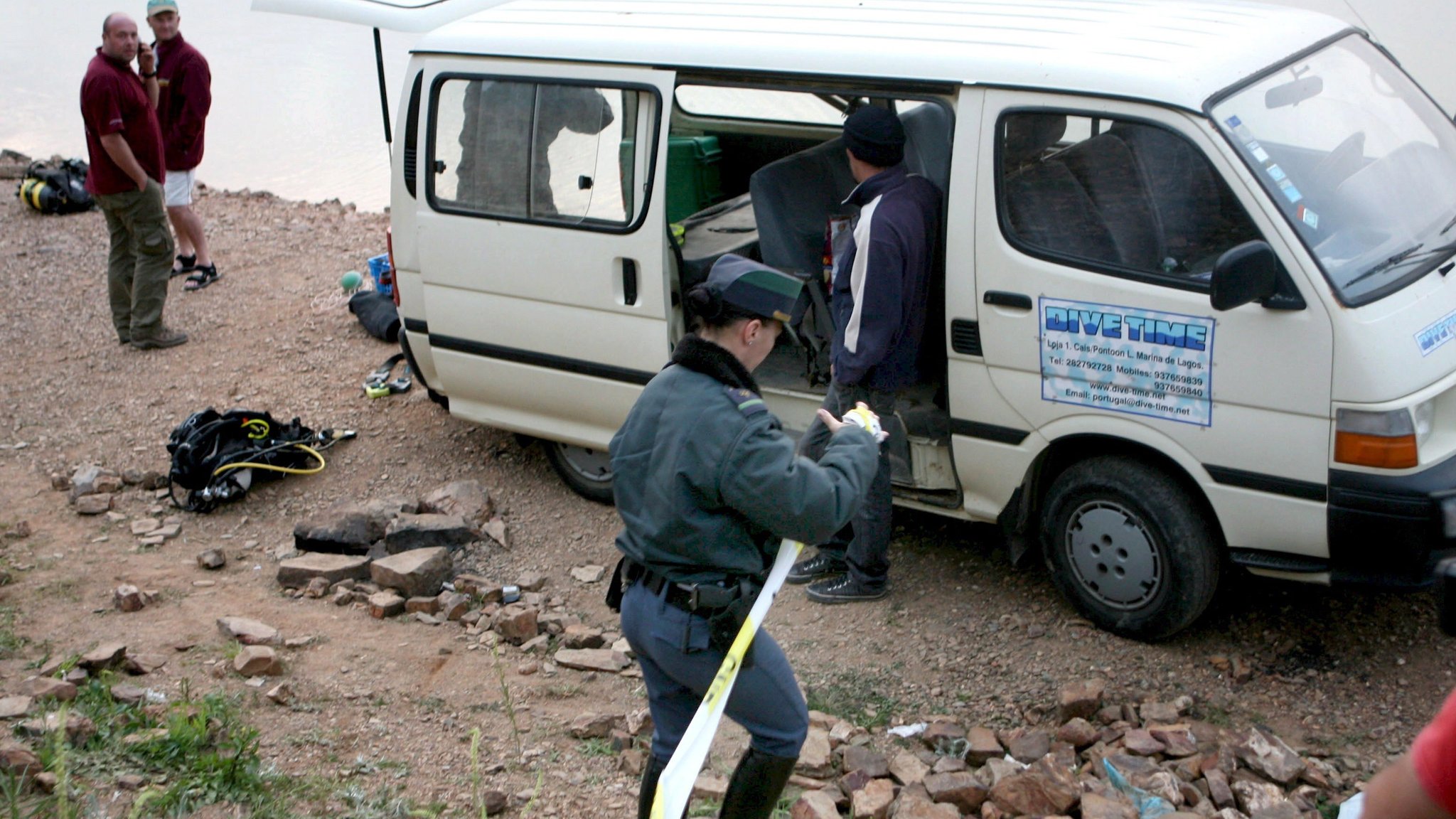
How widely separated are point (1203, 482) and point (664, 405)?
2094mm

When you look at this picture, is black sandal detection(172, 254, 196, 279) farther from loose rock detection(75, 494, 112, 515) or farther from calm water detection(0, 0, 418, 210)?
loose rock detection(75, 494, 112, 515)

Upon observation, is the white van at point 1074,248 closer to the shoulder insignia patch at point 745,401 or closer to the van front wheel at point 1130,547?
the van front wheel at point 1130,547

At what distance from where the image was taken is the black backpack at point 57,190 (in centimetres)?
1119

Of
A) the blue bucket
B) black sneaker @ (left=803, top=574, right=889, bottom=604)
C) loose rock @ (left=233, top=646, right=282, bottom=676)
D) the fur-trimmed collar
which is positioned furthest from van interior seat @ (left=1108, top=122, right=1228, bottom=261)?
the blue bucket

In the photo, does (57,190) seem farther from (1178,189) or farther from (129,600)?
(1178,189)

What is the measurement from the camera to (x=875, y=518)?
16.5ft

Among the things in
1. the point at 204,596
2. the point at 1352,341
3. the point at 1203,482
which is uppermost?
the point at 1352,341

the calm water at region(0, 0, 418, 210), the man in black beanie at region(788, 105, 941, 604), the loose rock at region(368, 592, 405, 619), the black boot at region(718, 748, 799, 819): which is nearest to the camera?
the black boot at region(718, 748, 799, 819)

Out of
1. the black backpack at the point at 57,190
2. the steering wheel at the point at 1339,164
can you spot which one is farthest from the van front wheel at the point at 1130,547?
the black backpack at the point at 57,190


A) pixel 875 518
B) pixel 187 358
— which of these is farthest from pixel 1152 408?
pixel 187 358

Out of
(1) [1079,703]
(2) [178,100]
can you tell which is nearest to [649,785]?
(1) [1079,703]

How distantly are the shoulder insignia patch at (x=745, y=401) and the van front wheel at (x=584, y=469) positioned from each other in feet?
9.76

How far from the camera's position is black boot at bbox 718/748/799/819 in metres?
3.30

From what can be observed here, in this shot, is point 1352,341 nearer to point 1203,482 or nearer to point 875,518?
point 1203,482
